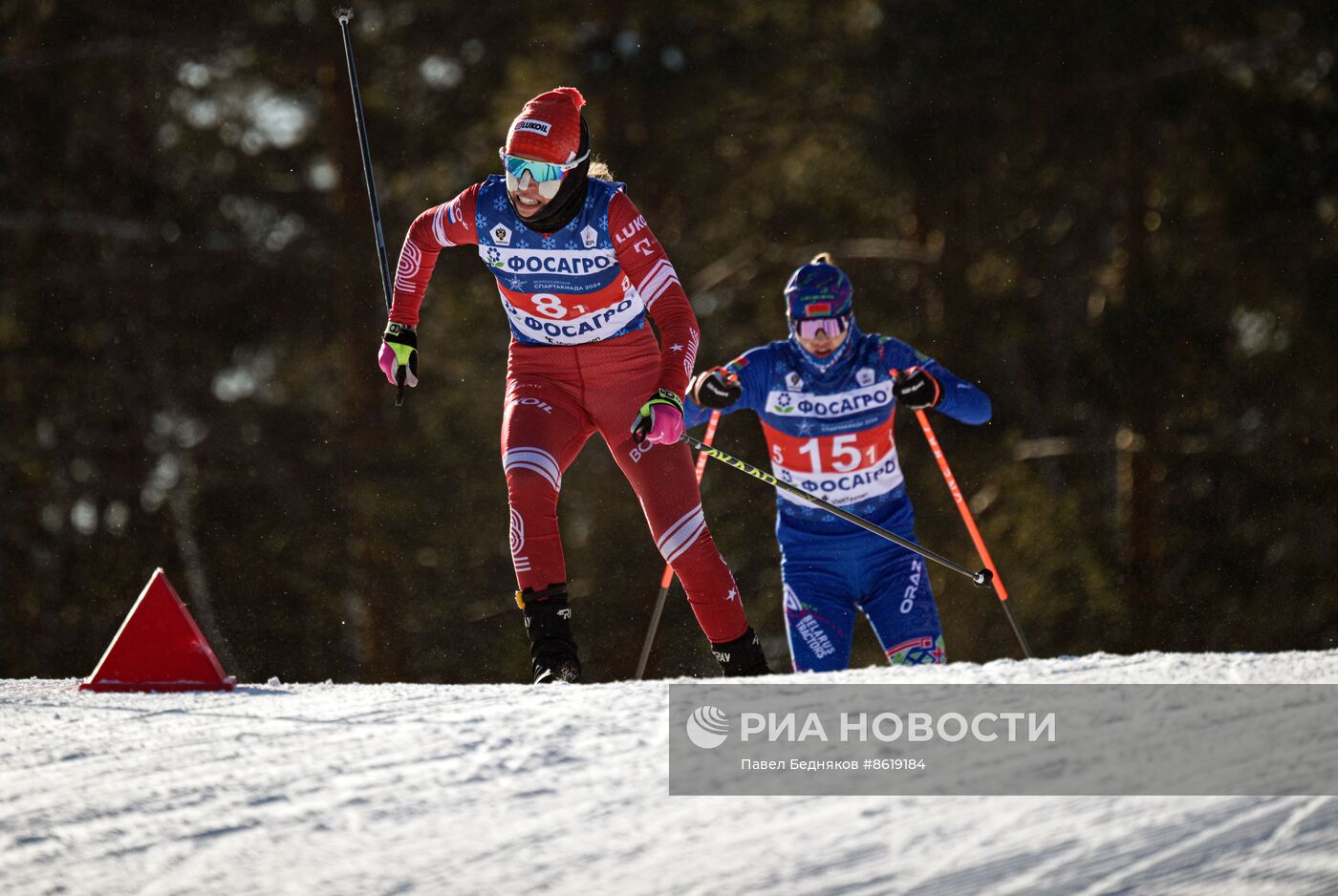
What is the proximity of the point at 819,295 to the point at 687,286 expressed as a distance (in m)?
7.92

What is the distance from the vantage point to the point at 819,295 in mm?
5496

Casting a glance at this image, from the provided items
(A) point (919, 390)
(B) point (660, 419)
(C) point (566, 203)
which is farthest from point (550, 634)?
(A) point (919, 390)

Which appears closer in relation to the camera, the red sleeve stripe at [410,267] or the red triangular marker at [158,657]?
the red triangular marker at [158,657]

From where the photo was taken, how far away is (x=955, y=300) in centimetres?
1309

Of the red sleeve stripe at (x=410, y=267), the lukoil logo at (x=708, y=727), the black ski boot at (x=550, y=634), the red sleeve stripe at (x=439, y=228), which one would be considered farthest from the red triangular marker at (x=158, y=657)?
the lukoil logo at (x=708, y=727)

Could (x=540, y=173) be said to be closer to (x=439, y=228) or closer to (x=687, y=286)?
(x=439, y=228)

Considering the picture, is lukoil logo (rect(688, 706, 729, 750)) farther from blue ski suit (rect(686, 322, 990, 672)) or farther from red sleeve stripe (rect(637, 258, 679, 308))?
blue ski suit (rect(686, 322, 990, 672))

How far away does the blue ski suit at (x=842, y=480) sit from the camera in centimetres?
540

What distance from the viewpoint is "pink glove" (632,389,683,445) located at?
4207mm

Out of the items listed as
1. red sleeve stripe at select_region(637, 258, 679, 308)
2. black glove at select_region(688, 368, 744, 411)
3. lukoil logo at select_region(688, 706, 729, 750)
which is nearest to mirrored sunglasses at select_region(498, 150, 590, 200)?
red sleeve stripe at select_region(637, 258, 679, 308)

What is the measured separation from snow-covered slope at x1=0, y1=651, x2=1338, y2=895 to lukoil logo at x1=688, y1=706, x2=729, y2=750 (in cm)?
6

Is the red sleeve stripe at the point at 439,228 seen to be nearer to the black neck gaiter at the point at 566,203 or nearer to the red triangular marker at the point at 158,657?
the black neck gaiter at the point at 566,203

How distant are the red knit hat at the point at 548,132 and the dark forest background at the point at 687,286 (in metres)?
8.32

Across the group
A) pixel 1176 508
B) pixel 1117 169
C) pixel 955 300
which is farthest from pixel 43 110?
pixel 1176 508
